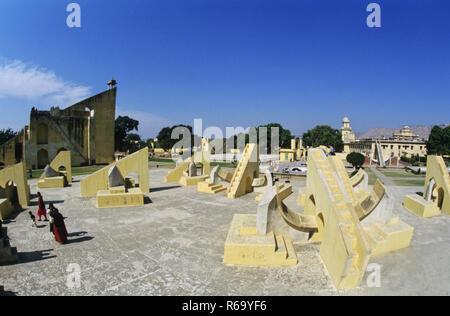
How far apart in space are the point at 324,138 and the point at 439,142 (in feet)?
69.4

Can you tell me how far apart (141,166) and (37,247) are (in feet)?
22.9

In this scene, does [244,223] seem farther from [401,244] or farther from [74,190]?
[74,190]

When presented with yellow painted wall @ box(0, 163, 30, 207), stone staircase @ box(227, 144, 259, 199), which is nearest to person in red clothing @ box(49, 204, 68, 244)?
yellow painted wall @ box(0, 163, 30, 207)

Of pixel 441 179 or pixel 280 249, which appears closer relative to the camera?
pixel 280 249

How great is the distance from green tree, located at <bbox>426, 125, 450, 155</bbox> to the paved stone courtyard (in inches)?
1853

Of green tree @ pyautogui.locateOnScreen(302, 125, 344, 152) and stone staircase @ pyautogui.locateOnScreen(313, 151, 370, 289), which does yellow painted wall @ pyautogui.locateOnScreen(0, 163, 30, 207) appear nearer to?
stone staircase @ pyautogui.locateOnScreen(313, 151, 370, 289)

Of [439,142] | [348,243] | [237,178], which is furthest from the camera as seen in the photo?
[439,142]

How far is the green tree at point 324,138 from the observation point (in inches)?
2384

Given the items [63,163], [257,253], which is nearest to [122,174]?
[63,163]

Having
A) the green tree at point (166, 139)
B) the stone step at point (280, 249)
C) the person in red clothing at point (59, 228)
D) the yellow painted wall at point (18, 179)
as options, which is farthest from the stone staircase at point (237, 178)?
the green tree at point (166, 139)

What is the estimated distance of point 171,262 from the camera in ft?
19.8

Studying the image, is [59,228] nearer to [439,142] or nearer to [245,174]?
[245,174]

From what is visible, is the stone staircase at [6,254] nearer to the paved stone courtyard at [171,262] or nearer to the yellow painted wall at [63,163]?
the paved stone courtyard at [171,262]
